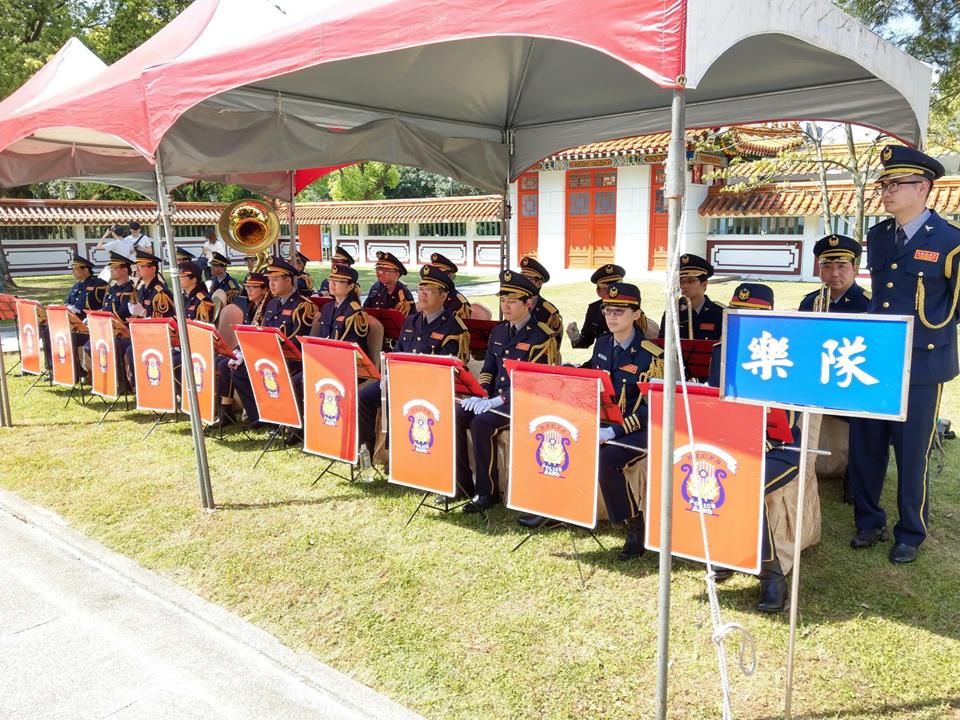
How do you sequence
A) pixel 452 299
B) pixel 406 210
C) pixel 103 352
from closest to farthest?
pixel 452 299, pixel 103 352, pixel 406 210

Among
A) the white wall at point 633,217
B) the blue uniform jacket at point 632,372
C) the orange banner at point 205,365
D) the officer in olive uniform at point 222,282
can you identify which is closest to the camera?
the blue uniform jacket at point 632,372

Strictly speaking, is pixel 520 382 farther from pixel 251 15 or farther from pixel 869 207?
pixel 869 207

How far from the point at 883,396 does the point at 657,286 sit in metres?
18.4

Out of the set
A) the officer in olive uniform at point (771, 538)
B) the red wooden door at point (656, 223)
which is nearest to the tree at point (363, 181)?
the red wooden door at point (656, 223)

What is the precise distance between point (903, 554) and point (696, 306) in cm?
230

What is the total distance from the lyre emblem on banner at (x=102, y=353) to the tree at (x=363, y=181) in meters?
33.5

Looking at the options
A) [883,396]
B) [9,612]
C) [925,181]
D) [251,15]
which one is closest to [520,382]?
[883,396]

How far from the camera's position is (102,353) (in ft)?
21.9

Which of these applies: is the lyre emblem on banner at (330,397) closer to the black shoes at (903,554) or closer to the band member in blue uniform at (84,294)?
the black shoes at (903,554)

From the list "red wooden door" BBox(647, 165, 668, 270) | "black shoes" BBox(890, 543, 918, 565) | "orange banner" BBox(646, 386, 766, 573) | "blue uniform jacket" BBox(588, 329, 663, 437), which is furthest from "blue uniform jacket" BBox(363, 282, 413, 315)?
"red wooden door" BBox(647, 165, 668, 270)

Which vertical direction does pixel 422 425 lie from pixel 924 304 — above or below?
below

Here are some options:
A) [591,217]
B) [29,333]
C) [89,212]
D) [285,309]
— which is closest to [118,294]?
[29,333]

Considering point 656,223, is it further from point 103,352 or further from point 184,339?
point 184,339

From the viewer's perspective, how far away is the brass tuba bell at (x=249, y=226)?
934cm
